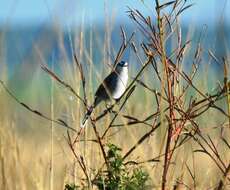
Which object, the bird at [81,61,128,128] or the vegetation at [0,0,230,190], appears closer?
the vegetation at [0,0,230,190]

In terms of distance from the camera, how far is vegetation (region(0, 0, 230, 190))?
150cm

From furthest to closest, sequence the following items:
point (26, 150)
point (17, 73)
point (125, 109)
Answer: point (26, 150) → point (125, 109) → point (17, 73)

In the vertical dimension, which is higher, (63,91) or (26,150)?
(63,91)

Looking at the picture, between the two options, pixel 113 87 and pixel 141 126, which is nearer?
pixel 141 126

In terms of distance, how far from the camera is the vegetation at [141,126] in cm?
150

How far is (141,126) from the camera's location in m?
2.52

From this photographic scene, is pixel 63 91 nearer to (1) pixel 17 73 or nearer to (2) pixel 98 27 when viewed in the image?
(2) pixel 98 27

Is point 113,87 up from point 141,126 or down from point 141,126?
up

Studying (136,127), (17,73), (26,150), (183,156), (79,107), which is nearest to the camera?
(17,73)

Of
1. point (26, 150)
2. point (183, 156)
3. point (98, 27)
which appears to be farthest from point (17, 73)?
point (26, 150)

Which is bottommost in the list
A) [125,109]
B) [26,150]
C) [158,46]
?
[26,150]

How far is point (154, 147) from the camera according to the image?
2.28m

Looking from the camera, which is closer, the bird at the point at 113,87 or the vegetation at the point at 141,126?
the vegetation at the point at 141,126

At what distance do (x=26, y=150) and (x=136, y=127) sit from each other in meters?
0.64
